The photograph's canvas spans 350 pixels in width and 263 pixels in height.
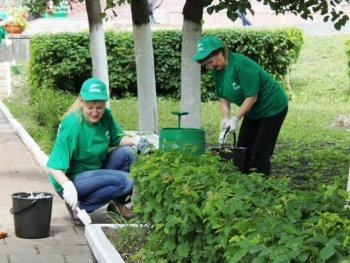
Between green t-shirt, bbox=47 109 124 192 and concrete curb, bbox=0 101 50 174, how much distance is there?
2931 mm

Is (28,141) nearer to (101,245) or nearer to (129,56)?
(101,245)

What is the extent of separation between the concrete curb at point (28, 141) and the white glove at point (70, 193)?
331cm

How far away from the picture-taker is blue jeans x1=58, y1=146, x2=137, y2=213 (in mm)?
6637

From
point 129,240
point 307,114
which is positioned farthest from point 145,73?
point 307,114

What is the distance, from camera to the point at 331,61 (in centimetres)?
2312

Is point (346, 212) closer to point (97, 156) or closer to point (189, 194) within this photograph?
point (189, 194)

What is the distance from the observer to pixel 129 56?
19.1m

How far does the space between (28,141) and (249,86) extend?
5.81 meters

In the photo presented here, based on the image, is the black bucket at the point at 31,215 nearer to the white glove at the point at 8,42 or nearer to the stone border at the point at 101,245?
the stone border at the point at 101,245

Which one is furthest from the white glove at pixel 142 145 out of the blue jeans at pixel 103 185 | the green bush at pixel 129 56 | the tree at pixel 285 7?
the green bush at pixel 129 56

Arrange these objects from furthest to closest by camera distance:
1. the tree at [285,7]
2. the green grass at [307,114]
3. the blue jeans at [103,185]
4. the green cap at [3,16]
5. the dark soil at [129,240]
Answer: the green cap at [3,16], the green grass at [307,114], the tree at [285,7], the blue jeans at [103,185], the dark soil at [129,240]

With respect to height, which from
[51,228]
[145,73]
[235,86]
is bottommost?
[51,228]

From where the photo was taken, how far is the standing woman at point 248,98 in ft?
23.0

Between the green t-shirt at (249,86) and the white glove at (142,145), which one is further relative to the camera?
the green t-shirt at (249,86)
